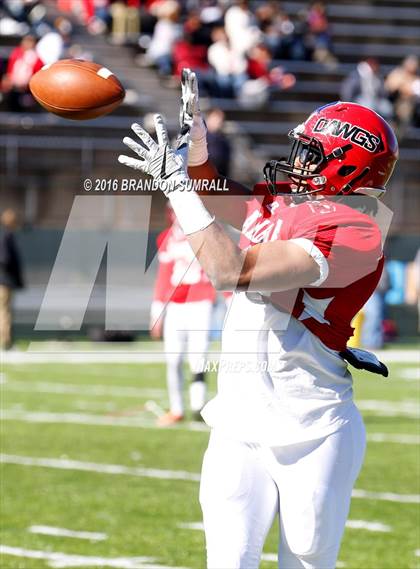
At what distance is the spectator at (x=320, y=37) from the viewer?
67.3ft

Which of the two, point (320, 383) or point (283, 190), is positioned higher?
point (283, 190)

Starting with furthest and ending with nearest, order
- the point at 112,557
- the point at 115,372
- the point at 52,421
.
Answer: the point at 115,372 → the point at 52,421 → the point at 112,557

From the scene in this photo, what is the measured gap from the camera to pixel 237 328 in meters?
3.29

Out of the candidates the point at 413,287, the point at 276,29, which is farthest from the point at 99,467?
the point at 276,29

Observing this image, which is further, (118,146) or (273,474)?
(118,146)

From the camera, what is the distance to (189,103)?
3.19 metres

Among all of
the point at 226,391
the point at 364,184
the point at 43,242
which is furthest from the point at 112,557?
the point at 43,242

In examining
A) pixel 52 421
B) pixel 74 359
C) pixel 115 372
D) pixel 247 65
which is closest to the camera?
pixel 52 421

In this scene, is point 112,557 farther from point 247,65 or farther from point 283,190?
point 247,65

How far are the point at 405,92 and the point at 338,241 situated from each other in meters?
16.6

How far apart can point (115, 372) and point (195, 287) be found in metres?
3.67

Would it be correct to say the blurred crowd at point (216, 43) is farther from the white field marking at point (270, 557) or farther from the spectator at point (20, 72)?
the white field marking at point (270, 557)

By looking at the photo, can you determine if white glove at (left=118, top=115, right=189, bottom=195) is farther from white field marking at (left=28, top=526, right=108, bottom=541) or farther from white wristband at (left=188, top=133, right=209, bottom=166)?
white field marking at (left=28, top=526, right=108, bottom=541)

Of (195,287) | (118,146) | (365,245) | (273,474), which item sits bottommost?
(118,146)
